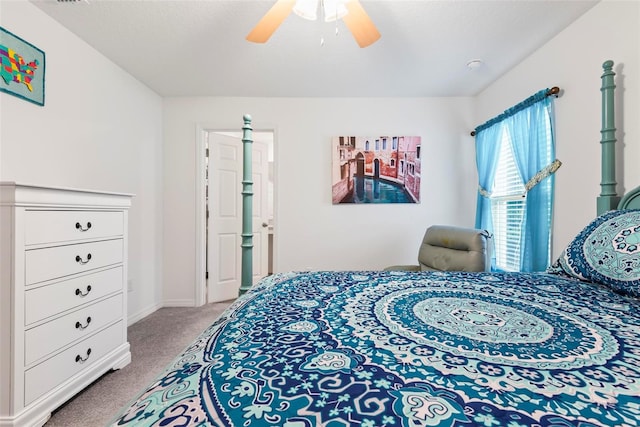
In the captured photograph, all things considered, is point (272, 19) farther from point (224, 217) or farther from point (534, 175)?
point (224, 217)

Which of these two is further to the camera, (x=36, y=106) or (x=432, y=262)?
(x=432, y=262)

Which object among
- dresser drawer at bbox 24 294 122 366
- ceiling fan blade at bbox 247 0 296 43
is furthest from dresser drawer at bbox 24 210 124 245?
ceiling fan blade at bbox 247 0 296 43

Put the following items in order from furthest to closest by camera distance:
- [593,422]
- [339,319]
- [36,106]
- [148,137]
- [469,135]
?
[469,135]
[148,137]
[36,106]
[339,319]
[593,422]

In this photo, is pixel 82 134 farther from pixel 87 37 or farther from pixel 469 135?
pixel 469 135

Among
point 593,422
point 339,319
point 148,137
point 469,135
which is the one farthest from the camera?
point 469,135

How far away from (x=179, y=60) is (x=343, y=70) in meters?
1.44

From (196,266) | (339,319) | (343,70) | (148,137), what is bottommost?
(196,266)

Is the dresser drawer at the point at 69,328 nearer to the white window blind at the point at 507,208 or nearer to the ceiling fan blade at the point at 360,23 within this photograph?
the ceiling fan blade at the point at 360,23

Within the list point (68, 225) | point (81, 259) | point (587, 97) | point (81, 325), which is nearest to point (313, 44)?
point (587, 97)

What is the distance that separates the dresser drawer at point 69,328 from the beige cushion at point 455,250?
2.10m

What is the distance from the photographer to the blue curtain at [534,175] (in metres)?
2.00

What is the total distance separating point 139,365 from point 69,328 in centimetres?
64

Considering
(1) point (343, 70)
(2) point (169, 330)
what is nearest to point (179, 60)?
(1) point (343, 70)

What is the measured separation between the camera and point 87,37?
2076 mm
